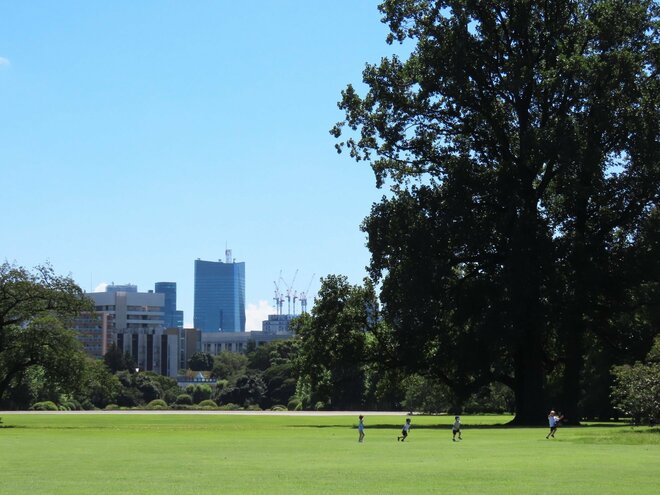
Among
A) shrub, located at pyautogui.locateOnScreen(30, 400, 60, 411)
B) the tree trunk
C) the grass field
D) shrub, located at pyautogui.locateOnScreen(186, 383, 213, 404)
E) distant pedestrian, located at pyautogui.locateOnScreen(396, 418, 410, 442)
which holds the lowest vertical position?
the grass field

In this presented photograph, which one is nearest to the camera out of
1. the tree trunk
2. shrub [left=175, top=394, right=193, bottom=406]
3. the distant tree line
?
the tree trunk

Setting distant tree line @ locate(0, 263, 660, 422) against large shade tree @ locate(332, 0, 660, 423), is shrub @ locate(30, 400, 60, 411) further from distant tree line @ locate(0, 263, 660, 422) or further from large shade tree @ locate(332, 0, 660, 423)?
large shade tree @ locate(332, 0, 660, 423)

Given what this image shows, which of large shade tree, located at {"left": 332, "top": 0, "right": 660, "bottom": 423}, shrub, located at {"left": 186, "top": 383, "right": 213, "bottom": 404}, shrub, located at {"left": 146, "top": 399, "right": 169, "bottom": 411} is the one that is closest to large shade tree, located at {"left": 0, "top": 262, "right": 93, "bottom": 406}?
large shade tree, located at {"left": 332, "top": 0, "right": 660, "bottom": 423}

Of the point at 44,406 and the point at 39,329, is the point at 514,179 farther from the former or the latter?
the point at 44,406

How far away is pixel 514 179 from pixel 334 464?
30.7 m

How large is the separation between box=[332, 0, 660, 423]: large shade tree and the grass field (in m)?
11.2

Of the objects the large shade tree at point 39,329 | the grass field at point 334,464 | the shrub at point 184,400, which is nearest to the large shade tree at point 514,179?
the grass field at point 334,464

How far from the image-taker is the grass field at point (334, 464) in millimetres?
22281

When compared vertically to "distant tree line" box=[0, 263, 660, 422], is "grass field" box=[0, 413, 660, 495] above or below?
below

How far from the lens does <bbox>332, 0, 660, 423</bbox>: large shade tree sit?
179 ft

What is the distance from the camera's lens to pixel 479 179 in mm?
56719

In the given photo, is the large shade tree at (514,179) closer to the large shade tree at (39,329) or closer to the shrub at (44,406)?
the large shade tree at (39,329)

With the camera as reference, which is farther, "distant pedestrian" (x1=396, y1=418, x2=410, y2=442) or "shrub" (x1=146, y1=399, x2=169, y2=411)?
"shrub" (x1=146, y1=399, x2=169, y2=411)

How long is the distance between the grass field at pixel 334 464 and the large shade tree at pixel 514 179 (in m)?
11.2
